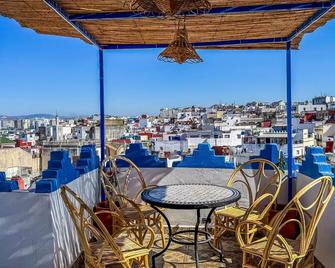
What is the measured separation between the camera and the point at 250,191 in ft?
11.8

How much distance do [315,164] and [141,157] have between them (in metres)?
1.79

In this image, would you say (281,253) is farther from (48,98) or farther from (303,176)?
(48,98)

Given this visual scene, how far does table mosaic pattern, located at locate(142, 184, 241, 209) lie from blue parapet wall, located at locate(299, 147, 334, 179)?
767 millimetres

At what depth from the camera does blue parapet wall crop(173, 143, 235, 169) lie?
13.4ft

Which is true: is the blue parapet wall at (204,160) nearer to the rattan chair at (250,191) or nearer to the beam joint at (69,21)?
the rattan chair at (250,191)

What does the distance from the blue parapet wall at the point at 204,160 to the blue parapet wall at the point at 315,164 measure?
0.82 metres

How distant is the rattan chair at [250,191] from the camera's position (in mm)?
3201

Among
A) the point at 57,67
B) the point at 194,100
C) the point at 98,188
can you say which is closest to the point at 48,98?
the point at 57,67

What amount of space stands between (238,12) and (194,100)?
40241 millimetres

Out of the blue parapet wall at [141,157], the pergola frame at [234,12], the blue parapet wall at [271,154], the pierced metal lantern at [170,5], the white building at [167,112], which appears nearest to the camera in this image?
the pierced metal lantern at [170,5]

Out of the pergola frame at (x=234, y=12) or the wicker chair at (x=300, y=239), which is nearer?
the wicker chair at (x=300, y=239)

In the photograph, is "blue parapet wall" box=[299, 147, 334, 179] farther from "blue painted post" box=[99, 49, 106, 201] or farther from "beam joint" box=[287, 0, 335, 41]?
"blue painted post" box=[99, 49, 106, 201]

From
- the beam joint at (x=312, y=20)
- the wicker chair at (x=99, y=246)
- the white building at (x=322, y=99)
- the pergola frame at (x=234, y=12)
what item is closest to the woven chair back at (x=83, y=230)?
the wicker chair at (x=99, y=246)

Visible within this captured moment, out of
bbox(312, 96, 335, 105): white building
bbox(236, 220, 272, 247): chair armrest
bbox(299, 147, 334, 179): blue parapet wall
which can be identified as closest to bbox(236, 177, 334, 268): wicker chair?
bbox(236, 220, 272, 247): chair armrest
